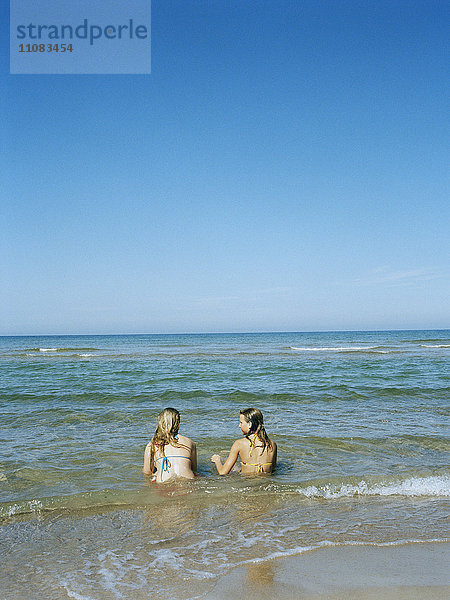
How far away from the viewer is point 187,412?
12.4 metres

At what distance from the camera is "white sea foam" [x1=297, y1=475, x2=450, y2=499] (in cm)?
635

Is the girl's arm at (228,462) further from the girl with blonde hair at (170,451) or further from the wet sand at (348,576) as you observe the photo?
the wet sand at (348,576)

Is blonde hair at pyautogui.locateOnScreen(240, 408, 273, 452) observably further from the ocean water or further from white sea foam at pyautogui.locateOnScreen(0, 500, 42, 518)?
white sea foam at pyautogui.locateOnScreen(0, 500, 42, 518)

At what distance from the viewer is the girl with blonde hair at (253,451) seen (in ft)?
23.4

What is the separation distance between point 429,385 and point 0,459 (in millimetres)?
13954

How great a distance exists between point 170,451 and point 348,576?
3550 mm

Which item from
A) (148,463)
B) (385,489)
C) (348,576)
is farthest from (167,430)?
(348,576)

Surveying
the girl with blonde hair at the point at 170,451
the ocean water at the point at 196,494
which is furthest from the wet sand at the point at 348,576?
the girl with blonde hair at the point at 170,451

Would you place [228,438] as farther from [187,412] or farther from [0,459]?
[0,459]

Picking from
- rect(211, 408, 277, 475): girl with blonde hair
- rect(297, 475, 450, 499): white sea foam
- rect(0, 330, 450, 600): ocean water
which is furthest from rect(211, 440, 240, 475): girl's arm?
rect(297, 475, 450, 499): white sea foam

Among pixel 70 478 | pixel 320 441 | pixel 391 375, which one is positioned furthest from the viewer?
pixel 391 375

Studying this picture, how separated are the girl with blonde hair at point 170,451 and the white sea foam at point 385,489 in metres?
1.64

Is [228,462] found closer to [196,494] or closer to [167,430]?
[196,494]

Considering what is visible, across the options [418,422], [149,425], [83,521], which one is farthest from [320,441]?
[83,521]
